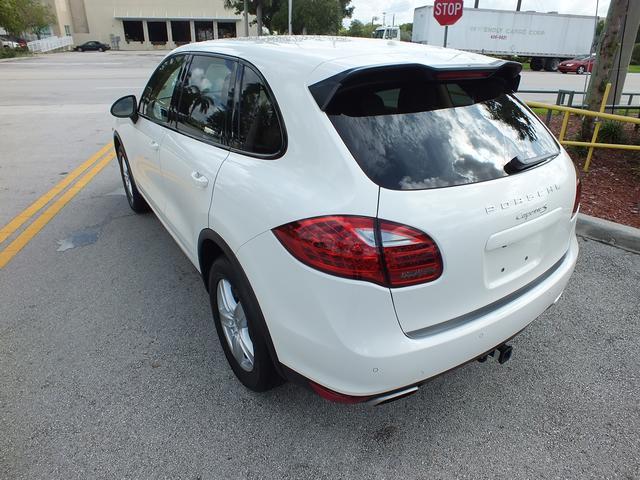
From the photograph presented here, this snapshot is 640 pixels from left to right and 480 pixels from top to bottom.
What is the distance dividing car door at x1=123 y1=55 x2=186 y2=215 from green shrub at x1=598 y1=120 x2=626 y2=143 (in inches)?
236

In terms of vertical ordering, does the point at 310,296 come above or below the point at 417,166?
below

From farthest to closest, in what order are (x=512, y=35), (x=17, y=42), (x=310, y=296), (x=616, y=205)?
1. (x=17, y=42)
2. (x=512, y=35)
3. (x=616, y=205)
4. (x=310, y=296)

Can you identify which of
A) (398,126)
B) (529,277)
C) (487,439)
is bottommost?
(487,439)

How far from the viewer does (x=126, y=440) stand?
88.0 inches

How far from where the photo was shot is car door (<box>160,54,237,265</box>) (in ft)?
8.27

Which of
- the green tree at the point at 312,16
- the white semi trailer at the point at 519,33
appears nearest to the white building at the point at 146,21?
the green tree at the point at 312,16

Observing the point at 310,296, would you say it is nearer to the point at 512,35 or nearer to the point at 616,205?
the point at 616,205

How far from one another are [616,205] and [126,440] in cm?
512

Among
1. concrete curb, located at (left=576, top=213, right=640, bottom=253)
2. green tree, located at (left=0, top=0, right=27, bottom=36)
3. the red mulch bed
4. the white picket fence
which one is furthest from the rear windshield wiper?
the white picket fence

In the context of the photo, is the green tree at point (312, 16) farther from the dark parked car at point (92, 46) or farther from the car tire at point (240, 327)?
the car tire at point (240, 327)

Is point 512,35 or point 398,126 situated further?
point 512,35

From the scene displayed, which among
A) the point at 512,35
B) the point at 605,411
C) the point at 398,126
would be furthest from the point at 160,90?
the point at 512,35

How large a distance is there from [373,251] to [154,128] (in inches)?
101

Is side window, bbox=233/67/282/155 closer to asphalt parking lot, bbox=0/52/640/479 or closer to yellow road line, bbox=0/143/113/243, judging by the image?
asphalt parking lot, bbox=0/52/640/479
